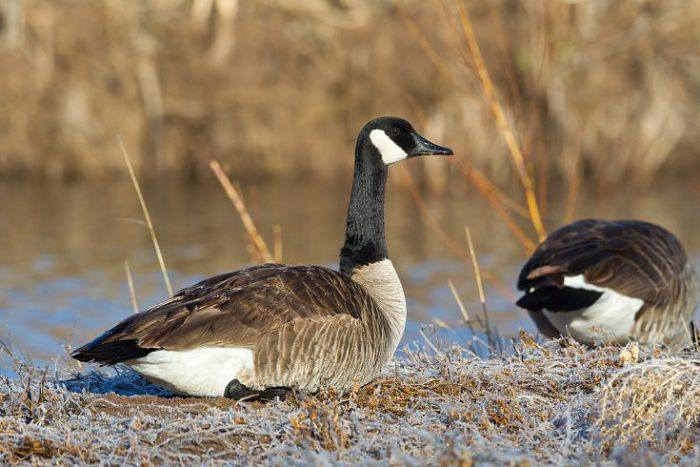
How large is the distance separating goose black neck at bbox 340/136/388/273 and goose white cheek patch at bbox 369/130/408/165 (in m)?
0.04

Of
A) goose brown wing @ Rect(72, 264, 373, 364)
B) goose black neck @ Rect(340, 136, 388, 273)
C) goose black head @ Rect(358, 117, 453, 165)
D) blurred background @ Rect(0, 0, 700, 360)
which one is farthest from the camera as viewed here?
blurred background @ Rect(0, 0, 700, 360)

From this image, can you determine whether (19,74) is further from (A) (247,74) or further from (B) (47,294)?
(B) (47,294)

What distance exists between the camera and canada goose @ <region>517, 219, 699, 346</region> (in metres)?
7.21

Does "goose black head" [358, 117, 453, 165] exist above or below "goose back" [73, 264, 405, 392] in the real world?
above

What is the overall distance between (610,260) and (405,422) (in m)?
3.15

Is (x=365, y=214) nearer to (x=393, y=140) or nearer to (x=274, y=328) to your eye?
(x=393, y=140)

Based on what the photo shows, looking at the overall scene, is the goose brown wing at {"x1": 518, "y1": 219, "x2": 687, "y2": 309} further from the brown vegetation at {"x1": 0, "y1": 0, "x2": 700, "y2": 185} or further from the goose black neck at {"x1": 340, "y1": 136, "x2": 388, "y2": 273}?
the brown vegetation at {"x1": 0, "y1": 0, "x2": 700, "y2": 185}

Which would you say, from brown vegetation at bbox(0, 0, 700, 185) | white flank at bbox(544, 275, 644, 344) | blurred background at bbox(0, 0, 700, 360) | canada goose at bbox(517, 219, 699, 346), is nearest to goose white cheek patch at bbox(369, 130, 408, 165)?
canada goose at bbox(517, 219, 699, 346)

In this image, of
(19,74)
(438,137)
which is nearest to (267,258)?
(438,137)

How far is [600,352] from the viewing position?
607 cm

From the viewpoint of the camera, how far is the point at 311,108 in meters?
21.6

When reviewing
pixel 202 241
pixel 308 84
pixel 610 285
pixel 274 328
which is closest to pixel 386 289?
pixel 274 328

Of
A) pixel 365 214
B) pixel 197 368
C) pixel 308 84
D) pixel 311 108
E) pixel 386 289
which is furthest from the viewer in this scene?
pixel 308 84

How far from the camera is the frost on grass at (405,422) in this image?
434 centimetres
